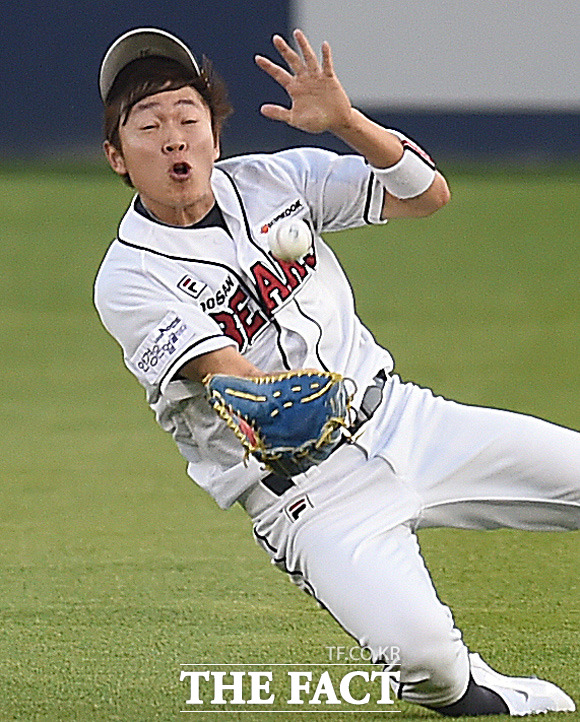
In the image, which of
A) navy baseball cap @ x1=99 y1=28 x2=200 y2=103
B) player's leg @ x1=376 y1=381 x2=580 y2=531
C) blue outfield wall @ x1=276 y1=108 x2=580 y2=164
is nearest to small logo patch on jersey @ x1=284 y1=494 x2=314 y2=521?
player's leg @ x1=376 y1=381 x2=580 y2=531

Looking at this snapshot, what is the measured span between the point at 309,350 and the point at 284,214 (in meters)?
0.31

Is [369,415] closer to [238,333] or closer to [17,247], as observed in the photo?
[238,333]

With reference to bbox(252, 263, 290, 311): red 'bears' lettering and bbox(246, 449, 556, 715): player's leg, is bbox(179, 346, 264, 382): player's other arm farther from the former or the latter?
bbox(246, 449, 556, 715): player's leg

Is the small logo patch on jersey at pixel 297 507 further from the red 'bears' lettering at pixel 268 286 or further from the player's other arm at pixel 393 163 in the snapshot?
the player's other arm at pixel 393 163

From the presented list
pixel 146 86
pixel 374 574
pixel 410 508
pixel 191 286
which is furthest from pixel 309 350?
pixel 146 86

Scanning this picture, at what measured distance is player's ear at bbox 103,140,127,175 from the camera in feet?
11.6

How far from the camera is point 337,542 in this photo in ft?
11.1

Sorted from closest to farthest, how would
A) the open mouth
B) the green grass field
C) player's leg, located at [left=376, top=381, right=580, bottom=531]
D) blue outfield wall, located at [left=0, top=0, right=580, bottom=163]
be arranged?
the open mouth < player's leg, located at [left=376, top=381, right=580, bottom=531] < the green grass field < blue outfield wall, located at [left=0, top=0, right=580, bottom=163]

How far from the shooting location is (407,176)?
347cm

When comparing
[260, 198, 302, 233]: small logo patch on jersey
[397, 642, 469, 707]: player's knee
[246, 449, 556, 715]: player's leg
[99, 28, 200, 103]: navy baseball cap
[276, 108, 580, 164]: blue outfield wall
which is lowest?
[276, 108, 580, 164]: blue outfield wall

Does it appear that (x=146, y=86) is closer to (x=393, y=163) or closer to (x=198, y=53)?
(x=393, y=163)

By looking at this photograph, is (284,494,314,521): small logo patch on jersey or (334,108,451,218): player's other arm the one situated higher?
(334,108,451,218): player's other arm

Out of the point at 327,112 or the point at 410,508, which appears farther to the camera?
the point at 410,508

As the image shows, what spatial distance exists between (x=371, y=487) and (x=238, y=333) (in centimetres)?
44
